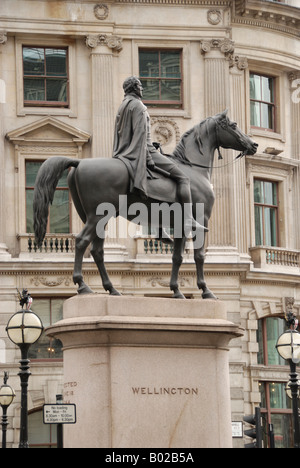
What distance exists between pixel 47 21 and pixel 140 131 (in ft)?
82.2

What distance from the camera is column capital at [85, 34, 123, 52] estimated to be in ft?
145

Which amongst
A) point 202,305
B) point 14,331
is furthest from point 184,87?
point 202,305

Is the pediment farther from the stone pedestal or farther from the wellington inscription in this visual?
the wellington inscription

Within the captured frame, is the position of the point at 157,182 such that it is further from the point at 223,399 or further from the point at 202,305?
the point at 223,399

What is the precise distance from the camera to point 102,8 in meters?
44.4

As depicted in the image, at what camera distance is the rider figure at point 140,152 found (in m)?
19.7

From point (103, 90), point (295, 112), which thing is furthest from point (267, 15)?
point (103, 90)

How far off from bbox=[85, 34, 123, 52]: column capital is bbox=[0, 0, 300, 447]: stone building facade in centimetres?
3

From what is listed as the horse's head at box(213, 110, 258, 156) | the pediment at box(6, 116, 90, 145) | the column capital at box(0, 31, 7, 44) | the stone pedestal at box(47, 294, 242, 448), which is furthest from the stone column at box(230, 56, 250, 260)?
the stone pedestal at box(47, 294, 242, 448)

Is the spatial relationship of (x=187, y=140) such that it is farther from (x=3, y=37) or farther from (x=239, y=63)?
(x=239, y=63)

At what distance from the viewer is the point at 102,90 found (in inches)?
1730

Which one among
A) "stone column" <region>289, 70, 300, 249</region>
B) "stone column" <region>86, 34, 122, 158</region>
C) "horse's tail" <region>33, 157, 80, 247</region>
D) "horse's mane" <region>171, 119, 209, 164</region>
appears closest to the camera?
"horse's tail" <region>33, 157, 80, 247</region>

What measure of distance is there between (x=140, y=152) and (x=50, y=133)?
24.7 m

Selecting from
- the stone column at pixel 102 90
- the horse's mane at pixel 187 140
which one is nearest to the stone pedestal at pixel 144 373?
the horse's mane at pixel 187 140
